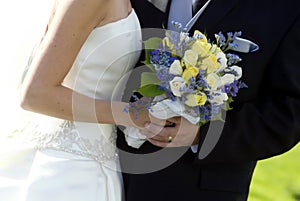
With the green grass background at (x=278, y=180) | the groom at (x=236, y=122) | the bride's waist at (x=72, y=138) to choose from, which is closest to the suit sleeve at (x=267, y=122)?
the groom at (x=236, y=122)

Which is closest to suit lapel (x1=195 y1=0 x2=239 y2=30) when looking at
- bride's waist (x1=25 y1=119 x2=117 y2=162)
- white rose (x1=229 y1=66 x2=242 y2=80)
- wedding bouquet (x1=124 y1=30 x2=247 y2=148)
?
wedding bouquet (x1=124 y1=30 x2=247 y2=148)

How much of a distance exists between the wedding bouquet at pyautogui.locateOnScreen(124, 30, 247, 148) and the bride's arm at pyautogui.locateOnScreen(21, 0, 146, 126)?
0.25 meters

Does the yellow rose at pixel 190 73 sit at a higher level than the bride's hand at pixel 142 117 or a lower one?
higher

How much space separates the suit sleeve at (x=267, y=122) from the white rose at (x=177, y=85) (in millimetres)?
386

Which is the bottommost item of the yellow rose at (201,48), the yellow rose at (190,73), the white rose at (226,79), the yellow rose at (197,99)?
the yellow rose at (197,99)

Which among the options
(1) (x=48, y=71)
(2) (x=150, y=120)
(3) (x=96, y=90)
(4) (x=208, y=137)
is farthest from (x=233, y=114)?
(1) (x=48, y=71)

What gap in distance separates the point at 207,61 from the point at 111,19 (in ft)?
1.56

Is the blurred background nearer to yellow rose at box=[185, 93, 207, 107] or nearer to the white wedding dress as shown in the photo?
the white wedding dress

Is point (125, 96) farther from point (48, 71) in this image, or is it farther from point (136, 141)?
point (48, 71)

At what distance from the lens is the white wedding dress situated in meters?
3.43

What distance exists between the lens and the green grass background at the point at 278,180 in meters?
6.48

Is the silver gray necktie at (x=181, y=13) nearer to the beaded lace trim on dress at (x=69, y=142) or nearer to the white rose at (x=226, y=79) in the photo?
the white rose at (x=226, y=79)

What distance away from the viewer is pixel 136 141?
3604 mm

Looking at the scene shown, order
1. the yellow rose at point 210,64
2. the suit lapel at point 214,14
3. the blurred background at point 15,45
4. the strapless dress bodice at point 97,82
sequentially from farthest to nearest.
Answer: the blurred background at point 15,45 < the suit lapel at point 214,14 < the strapless dress bodice at point 97,82 < the yellow rose at point 210,64
